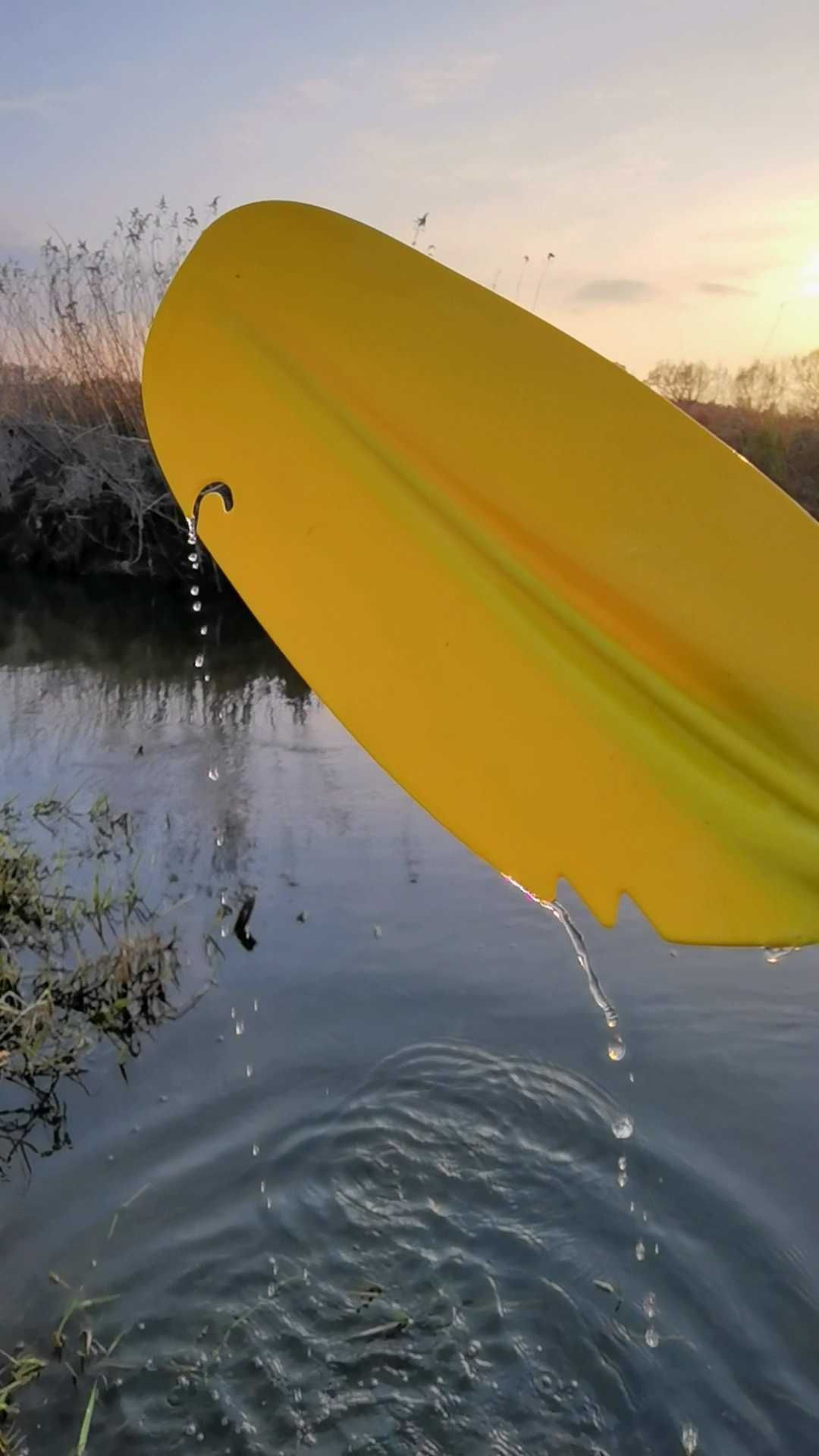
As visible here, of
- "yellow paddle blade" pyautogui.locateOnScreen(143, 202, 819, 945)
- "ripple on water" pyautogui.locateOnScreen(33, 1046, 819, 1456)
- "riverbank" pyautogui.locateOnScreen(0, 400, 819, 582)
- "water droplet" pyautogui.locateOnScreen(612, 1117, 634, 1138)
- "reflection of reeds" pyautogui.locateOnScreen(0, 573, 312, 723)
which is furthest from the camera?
"riverbank" pyautogui.locateOnScreen(0, 400, 819, 582)

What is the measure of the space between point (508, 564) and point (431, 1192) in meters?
1.19

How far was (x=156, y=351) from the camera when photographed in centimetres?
173

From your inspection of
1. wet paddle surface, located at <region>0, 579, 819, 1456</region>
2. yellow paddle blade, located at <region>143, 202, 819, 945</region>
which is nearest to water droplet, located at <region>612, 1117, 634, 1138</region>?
wet paddle surface, located at <region>0, 579, 819, 1456</region>

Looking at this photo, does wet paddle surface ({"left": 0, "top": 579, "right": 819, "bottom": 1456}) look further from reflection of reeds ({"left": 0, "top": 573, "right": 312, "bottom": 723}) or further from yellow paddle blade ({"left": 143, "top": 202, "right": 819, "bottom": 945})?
reflection of reeds ({"left": 0, "top": 573, "right": 312, "bottom": 723})

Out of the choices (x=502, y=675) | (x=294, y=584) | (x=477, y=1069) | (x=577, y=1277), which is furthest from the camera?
(x=477, y=1069)

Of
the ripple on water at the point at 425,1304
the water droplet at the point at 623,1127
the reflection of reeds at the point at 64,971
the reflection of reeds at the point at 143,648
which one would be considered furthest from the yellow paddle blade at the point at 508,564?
the reflection of reeds at the point at 143,648

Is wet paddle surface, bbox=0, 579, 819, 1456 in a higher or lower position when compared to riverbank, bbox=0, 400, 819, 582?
lower

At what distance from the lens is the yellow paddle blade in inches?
56.0

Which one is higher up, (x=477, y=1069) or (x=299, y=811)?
(x=299, y=811)

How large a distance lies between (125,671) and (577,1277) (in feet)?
15.6

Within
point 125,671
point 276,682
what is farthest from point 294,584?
point 125,671

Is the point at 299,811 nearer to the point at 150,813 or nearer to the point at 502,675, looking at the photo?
the point at 150,813

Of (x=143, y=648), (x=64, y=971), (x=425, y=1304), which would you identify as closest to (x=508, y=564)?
(x=425, y=1304)

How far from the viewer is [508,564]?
5.13 ft
